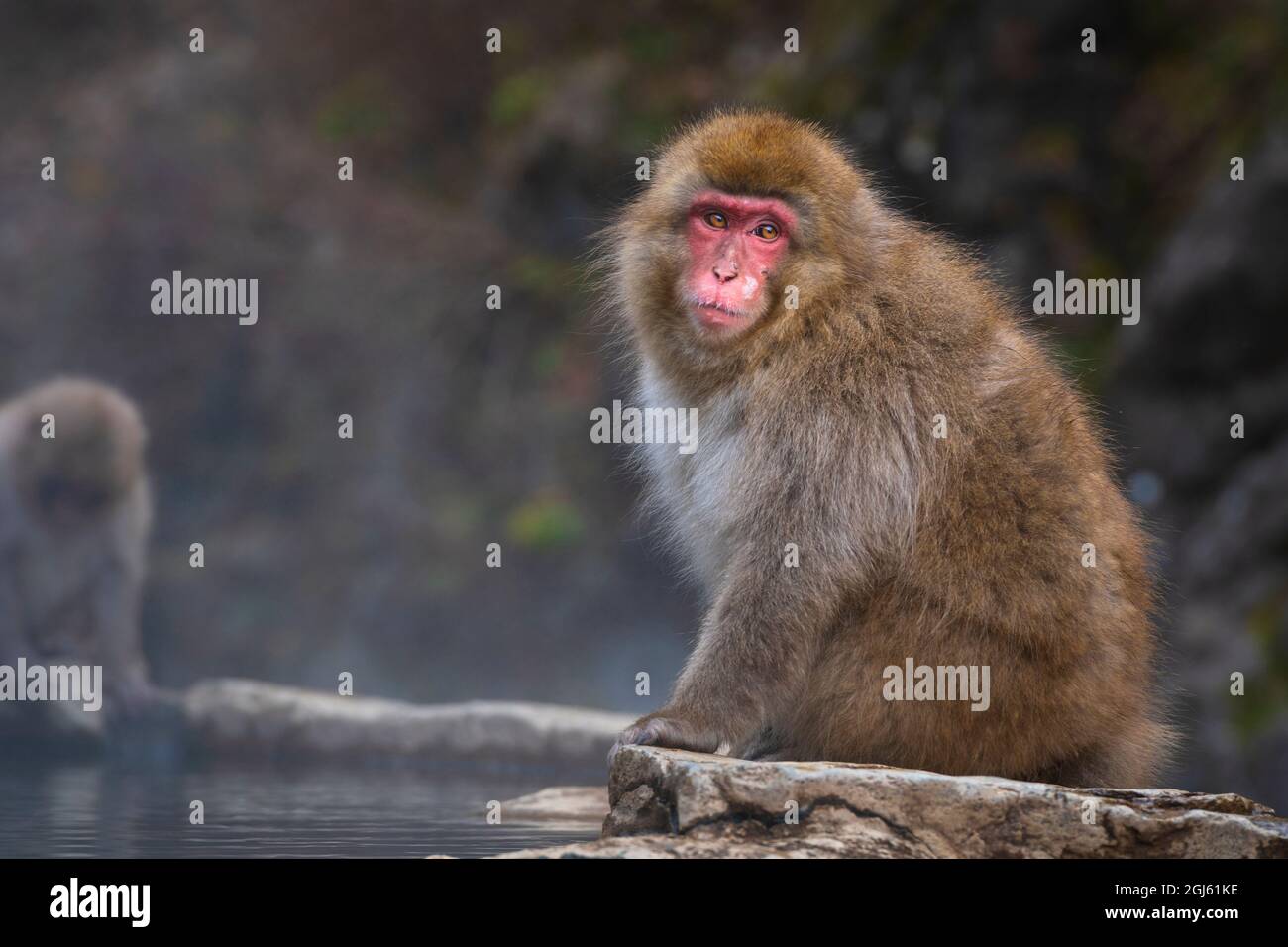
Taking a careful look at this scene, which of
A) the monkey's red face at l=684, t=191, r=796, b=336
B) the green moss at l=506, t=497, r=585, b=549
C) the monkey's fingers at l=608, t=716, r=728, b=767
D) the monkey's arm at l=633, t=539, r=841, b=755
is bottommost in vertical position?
the monkey's fingers at l=608, t=716, r=728, b=767

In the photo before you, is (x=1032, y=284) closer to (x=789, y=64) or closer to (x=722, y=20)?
(x=789, y=64)

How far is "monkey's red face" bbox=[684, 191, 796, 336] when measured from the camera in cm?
375

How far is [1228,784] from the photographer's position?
7.01m

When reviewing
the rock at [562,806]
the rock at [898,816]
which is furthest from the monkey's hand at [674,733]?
the rock at [562,806]

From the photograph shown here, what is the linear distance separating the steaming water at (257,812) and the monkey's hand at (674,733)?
19.2 inches

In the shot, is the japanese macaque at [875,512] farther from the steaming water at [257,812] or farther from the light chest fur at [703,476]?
the steaming water at [257,812]

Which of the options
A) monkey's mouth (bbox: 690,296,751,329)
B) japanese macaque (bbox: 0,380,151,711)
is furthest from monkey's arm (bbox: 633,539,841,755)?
japanese macaque (bbox: 0,380,151,711)

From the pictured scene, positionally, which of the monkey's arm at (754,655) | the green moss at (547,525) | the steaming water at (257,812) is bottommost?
the steaming water at (257,812)

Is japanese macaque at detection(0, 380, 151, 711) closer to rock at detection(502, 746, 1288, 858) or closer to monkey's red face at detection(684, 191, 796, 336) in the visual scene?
monkey's red face at detection(684, 191, 796, 336)

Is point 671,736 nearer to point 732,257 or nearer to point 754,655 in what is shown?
point 754,655

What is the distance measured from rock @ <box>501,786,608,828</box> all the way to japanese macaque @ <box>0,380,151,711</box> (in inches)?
151

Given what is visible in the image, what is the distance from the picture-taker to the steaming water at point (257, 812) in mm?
3680
